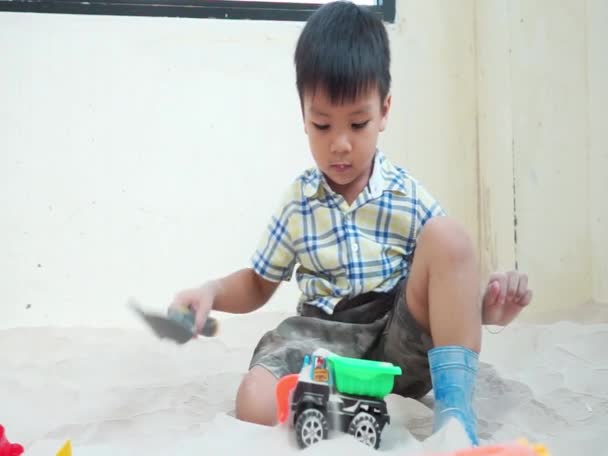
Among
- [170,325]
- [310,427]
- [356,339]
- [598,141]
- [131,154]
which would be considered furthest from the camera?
[131,154]

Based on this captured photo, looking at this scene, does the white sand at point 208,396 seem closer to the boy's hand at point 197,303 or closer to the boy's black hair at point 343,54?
the boy's hand at point 197,303

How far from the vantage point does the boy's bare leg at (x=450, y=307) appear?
0.88 meters

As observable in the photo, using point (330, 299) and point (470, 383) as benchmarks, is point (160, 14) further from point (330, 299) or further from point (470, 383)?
point (470, 383)

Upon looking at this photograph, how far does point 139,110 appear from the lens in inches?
76.9

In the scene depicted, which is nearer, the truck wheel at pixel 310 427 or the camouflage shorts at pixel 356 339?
the truck wheel at pixel 310 427

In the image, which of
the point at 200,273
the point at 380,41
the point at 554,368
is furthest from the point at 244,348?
the point at 380,41

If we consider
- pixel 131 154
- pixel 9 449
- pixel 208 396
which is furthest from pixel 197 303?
pixel 131 154

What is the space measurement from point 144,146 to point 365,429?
1.32 m

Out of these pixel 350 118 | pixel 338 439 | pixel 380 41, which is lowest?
pixel 338 439

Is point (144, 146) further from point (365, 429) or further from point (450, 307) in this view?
point (365, 429)

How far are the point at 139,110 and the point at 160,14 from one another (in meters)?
0.24

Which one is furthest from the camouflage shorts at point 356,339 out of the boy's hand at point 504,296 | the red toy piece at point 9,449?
the red toy piece at point 9,449

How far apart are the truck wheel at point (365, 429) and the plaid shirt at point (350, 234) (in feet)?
0.98

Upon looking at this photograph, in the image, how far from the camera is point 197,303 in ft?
3.43
